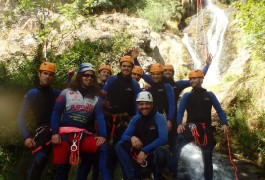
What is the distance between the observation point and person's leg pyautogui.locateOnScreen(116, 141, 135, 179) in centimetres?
507

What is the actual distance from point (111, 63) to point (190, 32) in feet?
45.2

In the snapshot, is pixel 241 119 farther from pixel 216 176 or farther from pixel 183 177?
pixel 183 177

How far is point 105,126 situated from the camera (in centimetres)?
488

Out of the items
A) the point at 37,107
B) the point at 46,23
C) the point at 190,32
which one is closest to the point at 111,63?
the point at 46,23

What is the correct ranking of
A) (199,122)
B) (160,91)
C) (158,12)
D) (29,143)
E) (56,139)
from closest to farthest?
1. (56,139)
2. (29,143)
3. (199,122)
4. (160,91)
5. (158,12)

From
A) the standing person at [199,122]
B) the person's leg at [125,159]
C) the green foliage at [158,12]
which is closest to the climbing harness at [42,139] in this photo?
the person's leg at [125,159]

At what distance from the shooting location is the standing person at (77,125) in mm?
4582

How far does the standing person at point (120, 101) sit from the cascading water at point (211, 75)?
3.04 meters

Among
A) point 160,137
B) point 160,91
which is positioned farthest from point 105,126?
point 160,91

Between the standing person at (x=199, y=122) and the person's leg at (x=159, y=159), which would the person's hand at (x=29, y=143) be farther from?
the standing person at (x=199, y=122)

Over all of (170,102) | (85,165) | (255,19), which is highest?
(255,19)

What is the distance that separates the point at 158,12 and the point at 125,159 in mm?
19346

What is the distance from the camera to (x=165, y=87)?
22.0 ft

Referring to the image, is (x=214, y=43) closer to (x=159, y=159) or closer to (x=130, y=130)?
(x=130, y=130)
